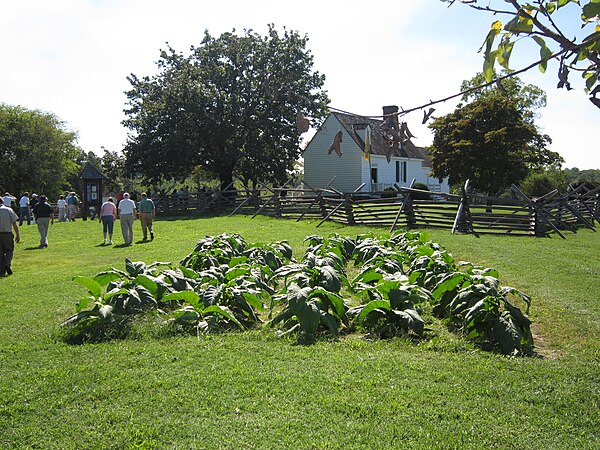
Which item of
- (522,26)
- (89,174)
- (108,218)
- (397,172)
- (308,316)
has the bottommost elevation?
(308,316)

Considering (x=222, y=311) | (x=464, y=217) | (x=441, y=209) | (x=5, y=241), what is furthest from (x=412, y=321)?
(x=441, y=209)

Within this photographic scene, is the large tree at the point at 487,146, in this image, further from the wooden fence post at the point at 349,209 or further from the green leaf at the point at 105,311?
the green leaf at the point at 105,311

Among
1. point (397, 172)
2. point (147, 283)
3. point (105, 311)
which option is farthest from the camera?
point (397, 172)

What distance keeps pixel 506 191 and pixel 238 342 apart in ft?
152

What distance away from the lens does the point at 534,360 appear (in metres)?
5.44

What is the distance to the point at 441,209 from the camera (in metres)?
21.5

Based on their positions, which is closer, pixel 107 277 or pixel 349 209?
pixel 107 277

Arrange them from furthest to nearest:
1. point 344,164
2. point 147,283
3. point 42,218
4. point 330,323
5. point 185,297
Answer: point 344,164
point 42,218
point 147,283
point 185,297
point 330,323

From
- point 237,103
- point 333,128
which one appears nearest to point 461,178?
point 333,128

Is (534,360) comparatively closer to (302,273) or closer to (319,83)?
(302,273)

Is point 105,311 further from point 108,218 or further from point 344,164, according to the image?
point 344,164

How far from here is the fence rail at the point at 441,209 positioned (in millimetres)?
19141

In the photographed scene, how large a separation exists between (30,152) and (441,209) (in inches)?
1755

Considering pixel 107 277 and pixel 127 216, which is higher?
pixel 127 216
